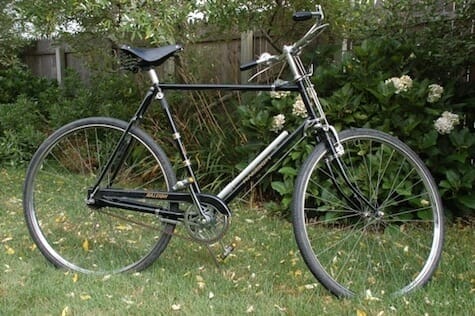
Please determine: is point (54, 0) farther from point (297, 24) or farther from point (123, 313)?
point (123, 313)

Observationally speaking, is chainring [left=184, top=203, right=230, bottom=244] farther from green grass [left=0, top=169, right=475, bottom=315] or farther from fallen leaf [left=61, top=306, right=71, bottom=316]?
fallen leaf [left=61, top=306, right=71, bottom=316]

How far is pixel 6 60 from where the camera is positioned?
4.82 meters

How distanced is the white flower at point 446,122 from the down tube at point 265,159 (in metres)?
1.16

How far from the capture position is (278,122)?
3244mm

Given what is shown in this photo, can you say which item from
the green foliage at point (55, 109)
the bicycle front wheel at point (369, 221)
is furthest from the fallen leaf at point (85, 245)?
the green foliage at point (55, 109)

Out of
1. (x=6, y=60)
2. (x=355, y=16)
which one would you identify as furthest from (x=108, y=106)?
(x=355, y=16)

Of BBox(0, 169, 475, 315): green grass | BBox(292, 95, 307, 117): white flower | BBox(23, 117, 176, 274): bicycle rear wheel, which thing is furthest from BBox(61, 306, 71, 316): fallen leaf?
BBox(292, 95, 307, 117): white flower

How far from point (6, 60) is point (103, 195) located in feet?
10.3

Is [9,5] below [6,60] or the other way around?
the other way around

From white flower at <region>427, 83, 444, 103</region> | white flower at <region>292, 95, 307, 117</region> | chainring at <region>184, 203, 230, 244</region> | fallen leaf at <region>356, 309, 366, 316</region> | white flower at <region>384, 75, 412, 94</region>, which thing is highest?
white flower at <region>384, 75, 412, 94</region>

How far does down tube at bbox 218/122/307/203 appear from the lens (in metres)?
2.21

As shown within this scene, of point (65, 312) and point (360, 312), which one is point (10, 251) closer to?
point (65, 312)

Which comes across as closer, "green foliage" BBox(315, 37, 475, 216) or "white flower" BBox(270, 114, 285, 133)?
"green foliage" BBox(315, 37, 475, 216)

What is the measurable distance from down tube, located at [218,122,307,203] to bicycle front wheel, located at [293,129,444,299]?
0.15 m
